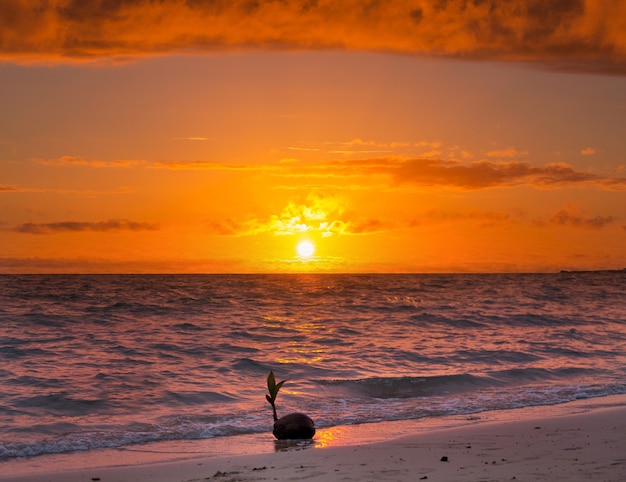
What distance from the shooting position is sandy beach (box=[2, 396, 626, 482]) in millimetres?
9125

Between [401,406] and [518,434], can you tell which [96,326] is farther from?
[518,434]

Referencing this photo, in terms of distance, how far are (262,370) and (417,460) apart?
42.7 ft

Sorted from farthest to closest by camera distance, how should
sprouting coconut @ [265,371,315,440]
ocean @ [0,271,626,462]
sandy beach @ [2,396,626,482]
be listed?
ocean @ [0,271,626,462]
sprouting coconut @ [265,371,315,440]
sandy beach @ [2,396,626,482]

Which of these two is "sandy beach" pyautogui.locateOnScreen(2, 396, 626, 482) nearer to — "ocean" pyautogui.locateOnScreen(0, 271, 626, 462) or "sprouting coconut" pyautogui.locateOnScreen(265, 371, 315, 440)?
"sprouting coconut" pyautogui.locateOnScreen(265, 371, 315, 440)

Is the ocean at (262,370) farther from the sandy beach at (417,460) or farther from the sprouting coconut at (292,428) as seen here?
the sandy beach at (417,460)

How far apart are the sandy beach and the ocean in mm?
1972

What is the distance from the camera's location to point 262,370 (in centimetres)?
2295

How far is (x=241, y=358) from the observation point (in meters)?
25.4

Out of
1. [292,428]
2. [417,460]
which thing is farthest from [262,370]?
[417,460]

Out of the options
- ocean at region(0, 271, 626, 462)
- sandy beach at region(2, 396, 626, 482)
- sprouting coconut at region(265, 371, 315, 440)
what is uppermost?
ocean at region(0, 271, 626, 462)

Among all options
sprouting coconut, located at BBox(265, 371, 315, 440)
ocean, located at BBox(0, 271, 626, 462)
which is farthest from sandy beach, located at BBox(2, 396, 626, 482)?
ocean, located at BBox(0, 271, 626, 462)

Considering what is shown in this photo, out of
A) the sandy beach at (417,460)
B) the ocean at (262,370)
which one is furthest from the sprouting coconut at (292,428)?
the ocean at (262,370)

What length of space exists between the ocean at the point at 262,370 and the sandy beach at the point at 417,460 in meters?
1.97

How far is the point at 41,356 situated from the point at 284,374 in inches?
357
